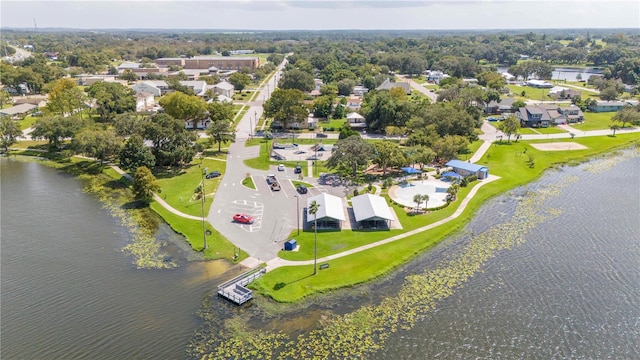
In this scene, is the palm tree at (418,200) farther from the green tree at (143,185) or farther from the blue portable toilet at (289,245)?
the green tree at (143,185)

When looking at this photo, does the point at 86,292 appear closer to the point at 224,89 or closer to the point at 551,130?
the point at 551,130

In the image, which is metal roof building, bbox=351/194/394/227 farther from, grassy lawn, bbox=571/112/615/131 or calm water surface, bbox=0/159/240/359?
grassy lawn, bbox=571/112/615/131

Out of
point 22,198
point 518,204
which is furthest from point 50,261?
point 518,204

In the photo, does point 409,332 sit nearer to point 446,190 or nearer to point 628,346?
point 628,346

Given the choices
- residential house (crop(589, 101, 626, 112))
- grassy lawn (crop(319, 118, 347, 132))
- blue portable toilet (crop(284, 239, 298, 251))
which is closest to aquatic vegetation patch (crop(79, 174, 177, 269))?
blue portable toilet (crop(284, 239, 298, 251))

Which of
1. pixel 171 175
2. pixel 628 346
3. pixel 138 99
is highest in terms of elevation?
pixel 138 99

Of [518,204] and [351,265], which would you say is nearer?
[351,265]
